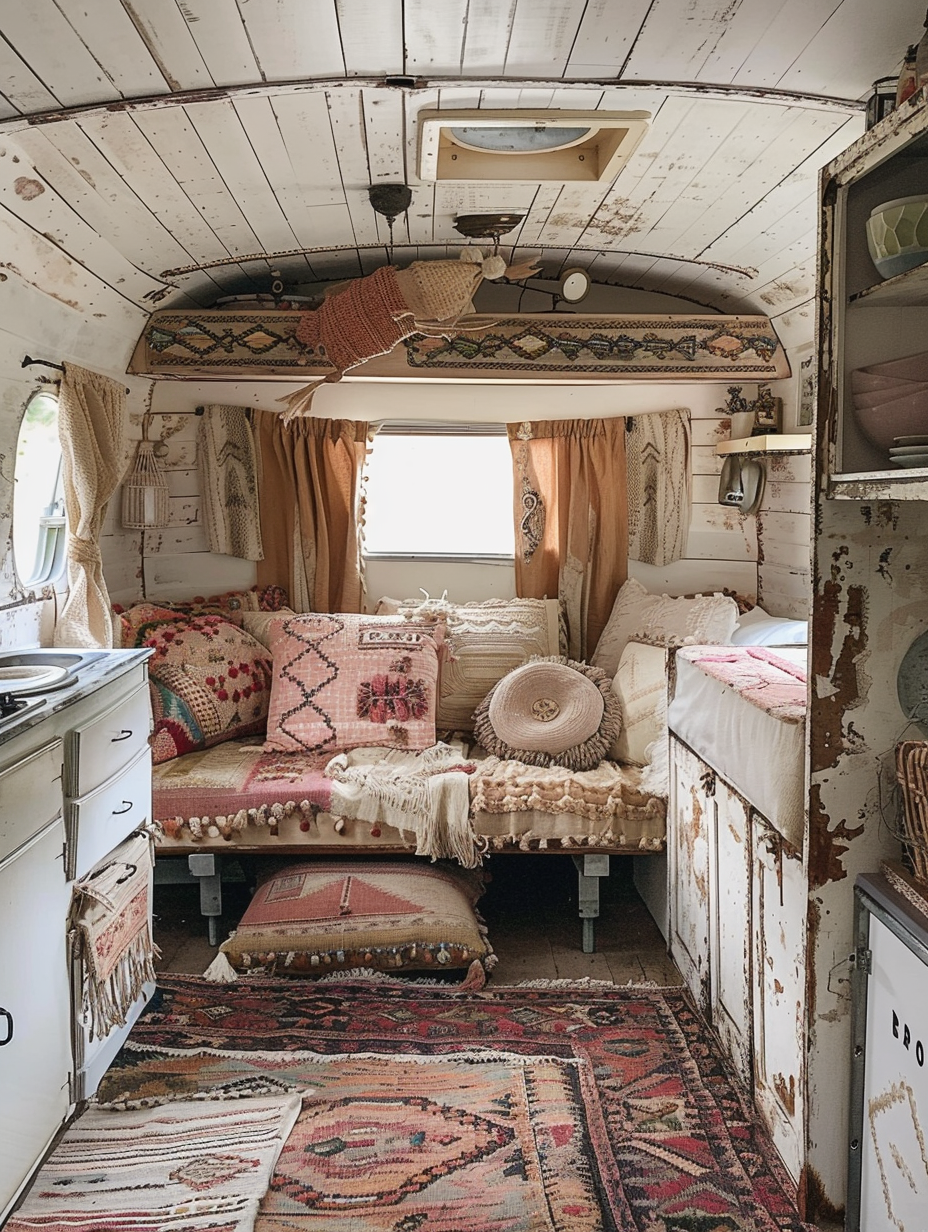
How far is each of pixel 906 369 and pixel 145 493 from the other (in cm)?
303

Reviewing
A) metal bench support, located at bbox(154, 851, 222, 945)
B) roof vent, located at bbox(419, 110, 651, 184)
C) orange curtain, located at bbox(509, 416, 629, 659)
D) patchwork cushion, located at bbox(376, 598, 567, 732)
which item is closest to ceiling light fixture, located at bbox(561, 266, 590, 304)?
orange curtain, located at bbox(509, 416, 629, 659)

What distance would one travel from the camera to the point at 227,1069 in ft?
8.66

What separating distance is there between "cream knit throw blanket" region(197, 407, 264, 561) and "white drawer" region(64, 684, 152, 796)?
1.54 meters

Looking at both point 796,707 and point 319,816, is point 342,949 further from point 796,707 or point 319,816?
point 796,707

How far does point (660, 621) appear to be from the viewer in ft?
13.2

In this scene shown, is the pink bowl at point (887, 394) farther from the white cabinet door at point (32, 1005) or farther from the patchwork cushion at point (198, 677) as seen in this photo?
the patchwork cushion at point (198, 677)

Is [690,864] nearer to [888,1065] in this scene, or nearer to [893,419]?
[888,1065]

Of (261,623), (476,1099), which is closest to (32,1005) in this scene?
(476,1099)

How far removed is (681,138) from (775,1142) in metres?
2.38

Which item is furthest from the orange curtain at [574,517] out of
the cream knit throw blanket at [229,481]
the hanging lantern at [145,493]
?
the hanging lantern at [145,493]

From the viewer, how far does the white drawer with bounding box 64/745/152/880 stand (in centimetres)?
227

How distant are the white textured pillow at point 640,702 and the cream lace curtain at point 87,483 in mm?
1852

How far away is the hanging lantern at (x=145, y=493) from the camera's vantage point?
4012mm

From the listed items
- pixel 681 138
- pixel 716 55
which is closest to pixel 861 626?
pixel 716 55
